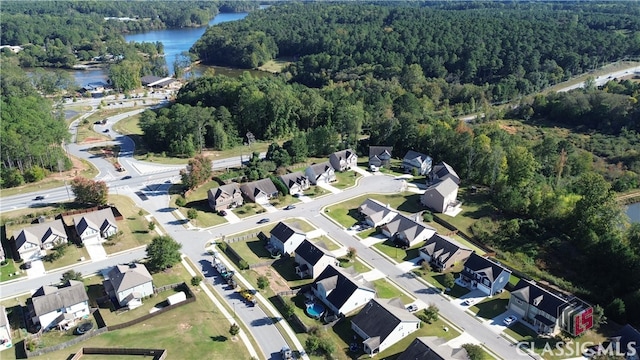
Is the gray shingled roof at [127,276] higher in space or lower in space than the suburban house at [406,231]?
higher

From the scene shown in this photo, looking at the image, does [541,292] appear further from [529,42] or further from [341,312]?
[529,42]

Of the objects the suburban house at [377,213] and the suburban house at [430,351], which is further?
the suburban house at [377,213]

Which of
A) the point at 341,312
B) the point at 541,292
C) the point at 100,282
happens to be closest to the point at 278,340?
the point at 341,312

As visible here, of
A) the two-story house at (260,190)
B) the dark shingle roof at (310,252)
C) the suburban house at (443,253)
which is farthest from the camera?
the two-story house at (260,190)

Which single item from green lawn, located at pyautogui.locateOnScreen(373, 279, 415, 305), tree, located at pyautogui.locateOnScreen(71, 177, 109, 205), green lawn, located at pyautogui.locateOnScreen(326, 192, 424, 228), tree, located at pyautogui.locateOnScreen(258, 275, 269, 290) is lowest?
green lawn, located at pyautogui.locateOnScreen(373, 279, 415, 305)

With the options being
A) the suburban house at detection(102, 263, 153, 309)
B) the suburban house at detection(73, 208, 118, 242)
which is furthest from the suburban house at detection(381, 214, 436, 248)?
the suburban house at detection(73, 208, 118, 242)

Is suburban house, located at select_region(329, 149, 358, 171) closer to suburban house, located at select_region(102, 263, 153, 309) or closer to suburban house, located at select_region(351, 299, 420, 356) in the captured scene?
suburban house, located at select_region(351, 299, 420, 356)

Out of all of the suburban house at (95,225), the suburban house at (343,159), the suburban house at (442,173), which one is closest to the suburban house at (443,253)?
the suburban house at (442,173)

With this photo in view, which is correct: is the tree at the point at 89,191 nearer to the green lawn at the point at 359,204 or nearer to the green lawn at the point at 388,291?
the green lawn at the point at 359,204
